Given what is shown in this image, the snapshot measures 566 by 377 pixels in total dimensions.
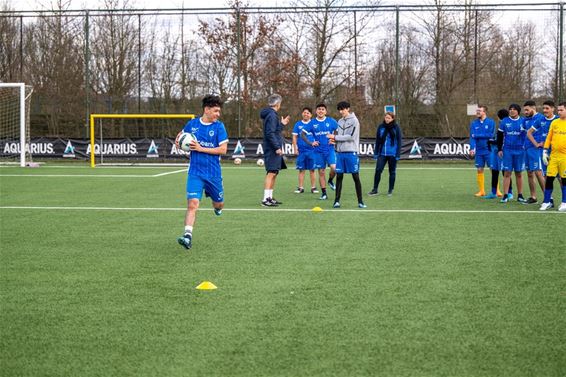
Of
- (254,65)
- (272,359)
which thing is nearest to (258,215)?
(272,359)

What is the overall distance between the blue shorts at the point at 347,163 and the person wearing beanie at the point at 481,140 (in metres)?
3.66

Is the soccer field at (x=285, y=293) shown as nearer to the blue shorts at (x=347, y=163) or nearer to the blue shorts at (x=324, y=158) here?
the blue shorts at (x=347, y=163)

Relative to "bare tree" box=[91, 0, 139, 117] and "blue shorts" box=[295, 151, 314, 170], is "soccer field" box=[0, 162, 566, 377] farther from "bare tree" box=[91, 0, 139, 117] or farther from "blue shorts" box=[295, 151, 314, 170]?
"bare tree" box=[91, 0, 139, 117]

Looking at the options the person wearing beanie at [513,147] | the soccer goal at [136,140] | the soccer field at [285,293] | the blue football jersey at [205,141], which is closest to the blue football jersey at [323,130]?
the soccer field at [285,293]

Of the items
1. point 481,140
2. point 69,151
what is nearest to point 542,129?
point 481,140

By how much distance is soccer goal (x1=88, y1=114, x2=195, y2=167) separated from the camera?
31.4 meters

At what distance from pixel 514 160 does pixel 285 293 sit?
957cm

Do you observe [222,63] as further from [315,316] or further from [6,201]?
[315,316]

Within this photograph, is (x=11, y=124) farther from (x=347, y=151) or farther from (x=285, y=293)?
(x=285, y=293)

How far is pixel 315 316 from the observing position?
6.05 m

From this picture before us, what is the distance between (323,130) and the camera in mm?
16625

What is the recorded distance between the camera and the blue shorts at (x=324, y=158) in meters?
16.6

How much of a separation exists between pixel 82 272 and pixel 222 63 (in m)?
28.3

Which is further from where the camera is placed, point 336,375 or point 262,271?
point 262,271
